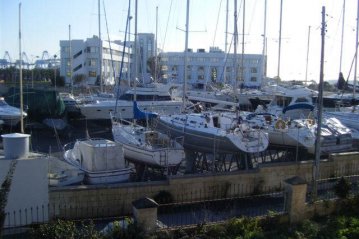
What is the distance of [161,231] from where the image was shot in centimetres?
1033

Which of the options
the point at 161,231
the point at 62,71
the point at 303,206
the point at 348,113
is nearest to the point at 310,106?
the point at 348,113

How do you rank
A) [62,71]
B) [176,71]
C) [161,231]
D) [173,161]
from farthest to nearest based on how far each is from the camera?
[176,71] → [62,71] → [173,161] → [161,231]

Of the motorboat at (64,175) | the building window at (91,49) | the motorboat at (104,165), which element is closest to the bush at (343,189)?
the motorboat at (104,165)

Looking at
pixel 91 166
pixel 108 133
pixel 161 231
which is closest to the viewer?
pixel 161 231

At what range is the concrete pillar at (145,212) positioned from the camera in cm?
997

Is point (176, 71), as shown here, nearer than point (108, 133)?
No

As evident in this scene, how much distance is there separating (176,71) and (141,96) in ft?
195

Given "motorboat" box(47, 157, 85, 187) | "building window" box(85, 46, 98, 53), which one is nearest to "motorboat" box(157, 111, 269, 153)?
"motorboat" box(47, 157, 85, 187)

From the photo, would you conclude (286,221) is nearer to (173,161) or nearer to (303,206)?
(303,206)

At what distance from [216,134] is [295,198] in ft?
22.3

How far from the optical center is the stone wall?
1305 centimetres

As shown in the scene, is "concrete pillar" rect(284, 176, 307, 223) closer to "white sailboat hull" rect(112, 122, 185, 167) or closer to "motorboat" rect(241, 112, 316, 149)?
"white sailboat hull" rect(112, 122, 185, 167)

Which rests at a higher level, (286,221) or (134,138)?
(134,138)

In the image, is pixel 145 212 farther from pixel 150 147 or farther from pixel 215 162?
pixel 215 162
